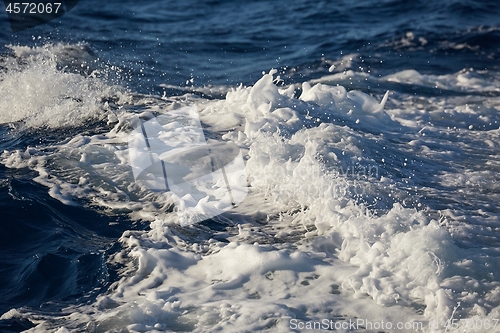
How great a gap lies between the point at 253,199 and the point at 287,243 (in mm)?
905

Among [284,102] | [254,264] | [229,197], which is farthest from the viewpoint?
[284,102]

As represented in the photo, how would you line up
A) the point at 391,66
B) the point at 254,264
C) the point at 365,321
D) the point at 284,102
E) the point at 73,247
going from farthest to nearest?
the point at 391,66
the point at 284,102
the point at 73,247
the point at 254,264
the point at 365,321

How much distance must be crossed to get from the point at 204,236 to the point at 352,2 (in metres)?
11.3

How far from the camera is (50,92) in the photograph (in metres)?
8.41

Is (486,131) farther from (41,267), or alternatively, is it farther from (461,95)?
(41,267)

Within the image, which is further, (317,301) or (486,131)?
(486,131)

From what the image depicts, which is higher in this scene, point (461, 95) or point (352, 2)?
point (352, 2)

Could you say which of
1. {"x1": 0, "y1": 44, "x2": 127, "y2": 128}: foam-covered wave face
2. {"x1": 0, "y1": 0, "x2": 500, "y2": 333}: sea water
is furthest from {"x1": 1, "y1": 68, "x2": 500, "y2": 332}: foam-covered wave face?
{"x1": 0, "y1": 44, "x2": 127, "y2": 128}: foam-covered wave face

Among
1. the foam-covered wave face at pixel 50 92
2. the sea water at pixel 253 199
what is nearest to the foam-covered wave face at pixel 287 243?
the sea water at pixel 253 199

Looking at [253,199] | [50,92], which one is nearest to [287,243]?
[253,199]

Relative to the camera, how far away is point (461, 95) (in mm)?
10125

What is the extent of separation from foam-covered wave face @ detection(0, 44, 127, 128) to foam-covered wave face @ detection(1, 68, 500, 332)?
2.49 ft

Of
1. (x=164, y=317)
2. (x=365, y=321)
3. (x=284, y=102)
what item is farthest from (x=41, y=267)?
(x=284, y=102)

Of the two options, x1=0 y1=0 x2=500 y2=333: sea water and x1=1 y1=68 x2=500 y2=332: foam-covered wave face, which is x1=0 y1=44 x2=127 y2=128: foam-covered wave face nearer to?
x1=0 y1=0 x2=500 y2=333: sea water
